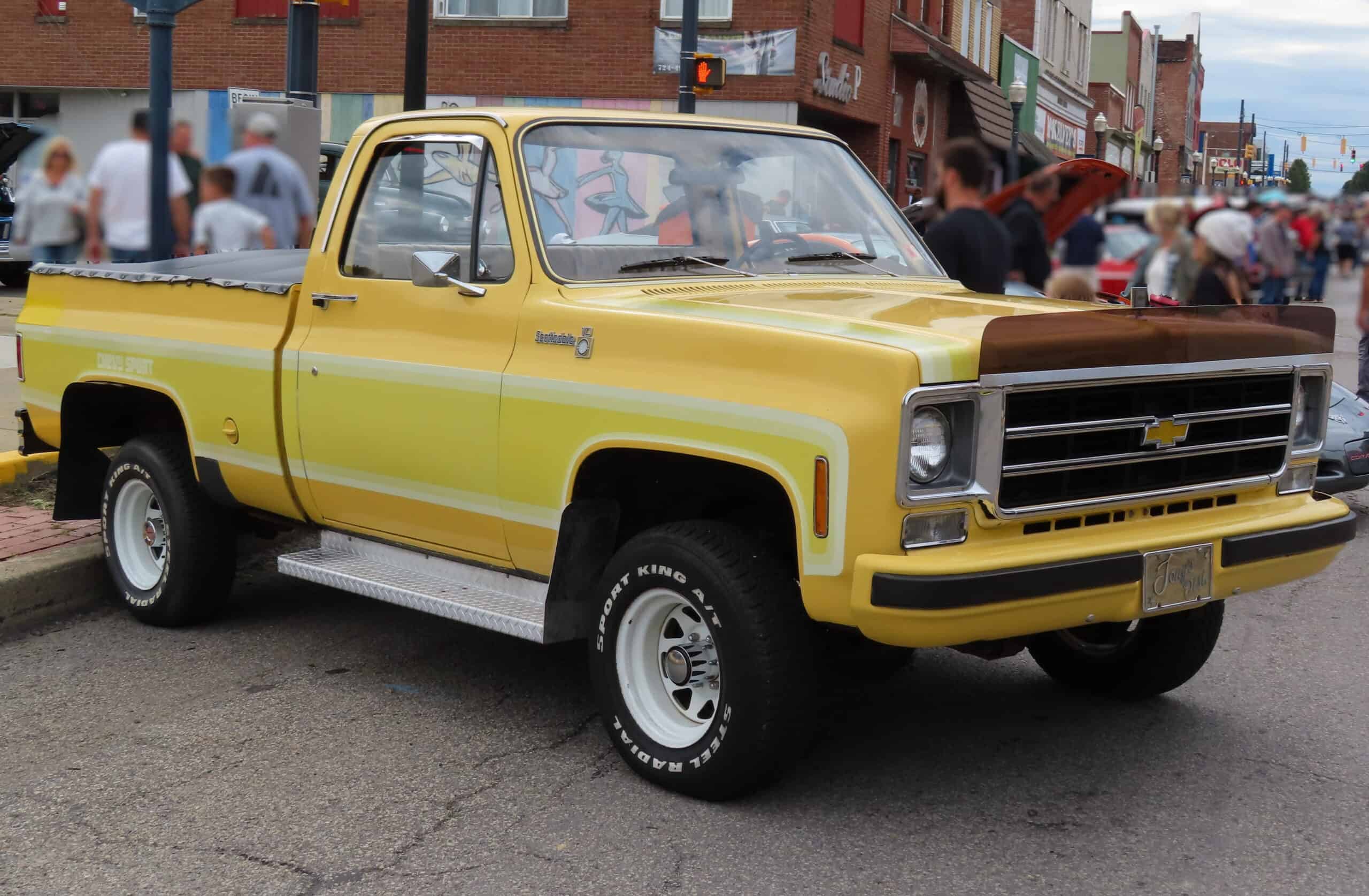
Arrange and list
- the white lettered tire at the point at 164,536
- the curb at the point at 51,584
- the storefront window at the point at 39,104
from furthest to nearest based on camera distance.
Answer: the storefront window at the point at 39,104 → the curb at the point at 51,584 → the white lettered tire at the point at 164,536

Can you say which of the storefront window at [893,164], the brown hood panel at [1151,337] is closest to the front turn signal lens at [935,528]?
the brown hood panel at [1151,337]

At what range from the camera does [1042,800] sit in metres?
4.48

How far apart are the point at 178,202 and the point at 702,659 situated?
728 cm

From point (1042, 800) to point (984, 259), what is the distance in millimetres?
2901

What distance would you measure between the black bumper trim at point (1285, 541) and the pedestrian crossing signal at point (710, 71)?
12360 millimetres

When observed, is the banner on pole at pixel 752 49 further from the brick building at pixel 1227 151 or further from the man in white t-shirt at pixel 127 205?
the brick building at pixel 1227 151

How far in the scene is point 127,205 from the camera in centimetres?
1045

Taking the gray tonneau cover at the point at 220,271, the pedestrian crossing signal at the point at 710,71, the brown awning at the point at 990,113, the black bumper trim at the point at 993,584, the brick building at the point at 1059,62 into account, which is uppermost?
the brick building at the point at 1059,62

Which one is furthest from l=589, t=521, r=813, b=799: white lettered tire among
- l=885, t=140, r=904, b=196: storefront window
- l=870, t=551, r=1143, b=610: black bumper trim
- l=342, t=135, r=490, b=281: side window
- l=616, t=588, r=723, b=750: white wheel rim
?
l=885, t=140, r=904, b=196: storefront window

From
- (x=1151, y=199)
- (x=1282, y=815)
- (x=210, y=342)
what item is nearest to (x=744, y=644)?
(x=1282, y=815)

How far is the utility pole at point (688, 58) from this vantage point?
51.8 ft

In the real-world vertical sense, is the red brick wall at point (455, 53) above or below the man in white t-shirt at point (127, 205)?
above

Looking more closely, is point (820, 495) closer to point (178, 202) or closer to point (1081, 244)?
point (1081, 244)

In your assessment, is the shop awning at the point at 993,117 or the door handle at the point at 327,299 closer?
the door handle at the point at 327,299
